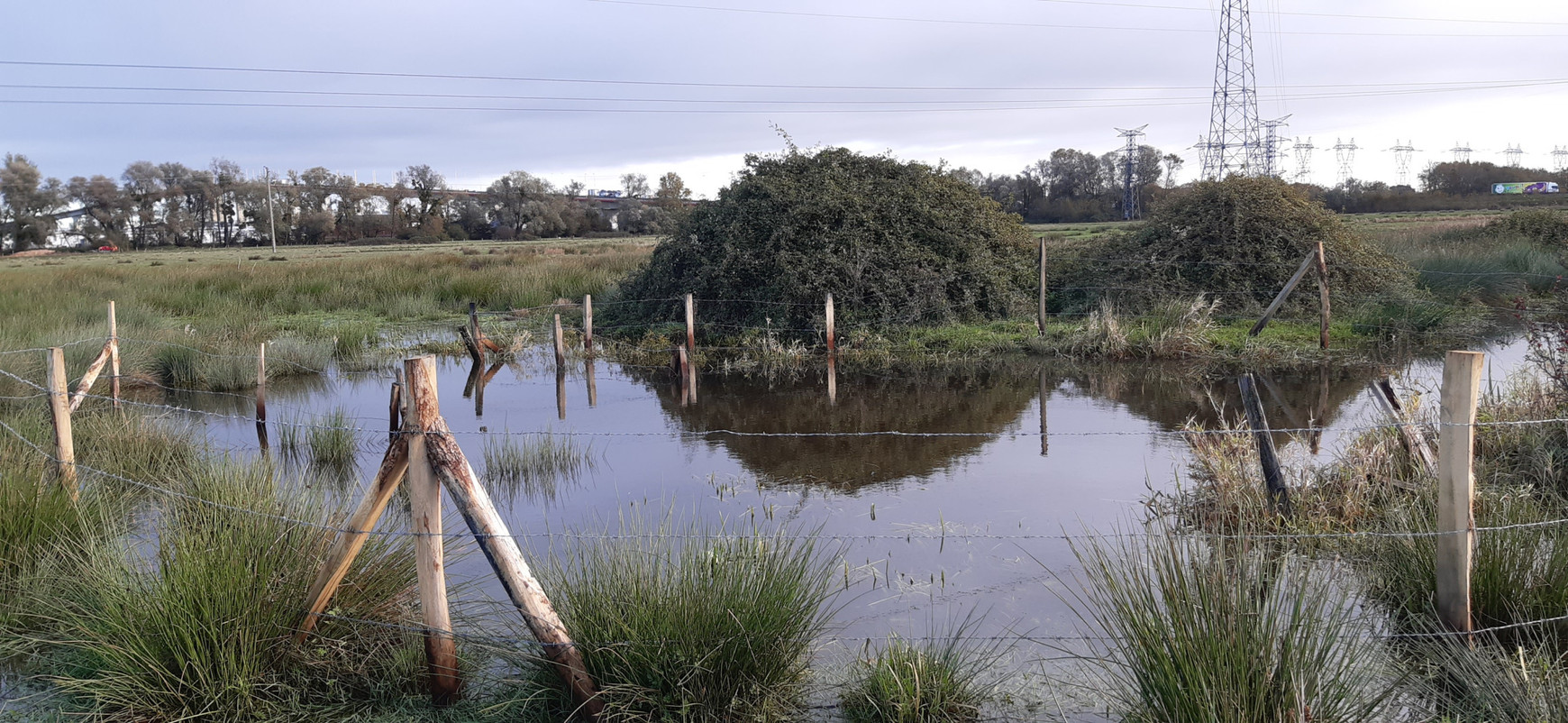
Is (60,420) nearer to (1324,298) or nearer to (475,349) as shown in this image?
(475,349)

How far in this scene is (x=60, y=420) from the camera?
562cm

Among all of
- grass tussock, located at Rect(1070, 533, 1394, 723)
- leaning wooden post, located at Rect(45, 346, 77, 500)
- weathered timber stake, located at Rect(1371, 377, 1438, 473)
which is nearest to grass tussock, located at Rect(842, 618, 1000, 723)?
grass tussock, located at Rect(1070, 533, 1394, 723)

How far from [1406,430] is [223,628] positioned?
6.38 metres

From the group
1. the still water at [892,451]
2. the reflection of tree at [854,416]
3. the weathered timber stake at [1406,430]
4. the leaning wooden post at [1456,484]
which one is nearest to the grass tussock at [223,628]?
the still water at [892,451]

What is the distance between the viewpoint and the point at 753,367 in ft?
51.5

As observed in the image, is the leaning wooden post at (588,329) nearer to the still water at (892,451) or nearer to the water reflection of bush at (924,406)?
the still water at (892,451)

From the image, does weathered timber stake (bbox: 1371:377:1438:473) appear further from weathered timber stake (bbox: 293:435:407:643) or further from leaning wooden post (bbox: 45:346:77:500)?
leaning wooden post (bbox: 45:346:77:500)

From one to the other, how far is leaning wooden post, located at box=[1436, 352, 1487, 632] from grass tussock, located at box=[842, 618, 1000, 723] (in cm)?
198

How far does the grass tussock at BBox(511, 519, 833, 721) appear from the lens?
12.9 feet

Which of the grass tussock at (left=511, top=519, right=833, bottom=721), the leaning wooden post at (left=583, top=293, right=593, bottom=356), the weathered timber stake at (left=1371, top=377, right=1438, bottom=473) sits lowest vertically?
the grass tussock at (left=511, top=519, right=833, bottom=721)

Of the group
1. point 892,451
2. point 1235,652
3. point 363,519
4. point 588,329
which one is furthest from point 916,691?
point 588,329

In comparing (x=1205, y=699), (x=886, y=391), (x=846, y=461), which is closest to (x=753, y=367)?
(x=886, y=391)

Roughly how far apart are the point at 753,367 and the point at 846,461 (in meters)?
6.46

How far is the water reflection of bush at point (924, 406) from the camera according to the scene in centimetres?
947
